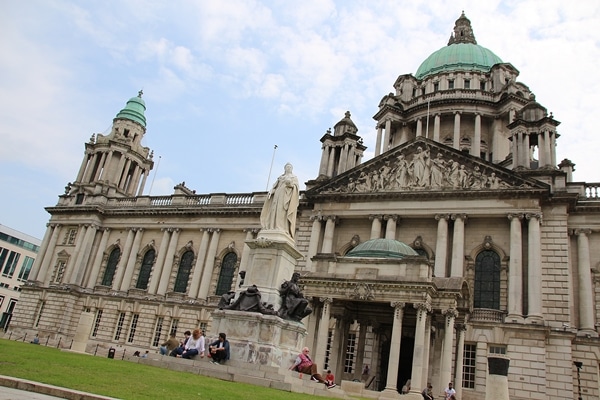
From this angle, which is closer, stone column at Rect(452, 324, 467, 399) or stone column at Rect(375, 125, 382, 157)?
stone column at Rect(452, 324, 467, 399)

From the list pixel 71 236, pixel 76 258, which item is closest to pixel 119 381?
pixel 76 258

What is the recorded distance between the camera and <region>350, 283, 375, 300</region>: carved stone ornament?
23969 millimetres

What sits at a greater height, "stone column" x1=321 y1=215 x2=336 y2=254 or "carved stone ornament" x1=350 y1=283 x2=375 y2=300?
"stone column" x1=321 y1=215 x2=336 y2=254

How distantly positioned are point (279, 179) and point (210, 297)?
2838cm

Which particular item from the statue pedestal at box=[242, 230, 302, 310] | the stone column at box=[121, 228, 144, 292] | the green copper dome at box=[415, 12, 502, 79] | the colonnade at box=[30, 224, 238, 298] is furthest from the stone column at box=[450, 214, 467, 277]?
the stone column at box=[121, 228, 144, 292]

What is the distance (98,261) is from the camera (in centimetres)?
5062

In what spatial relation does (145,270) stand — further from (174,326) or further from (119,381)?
(119,381)

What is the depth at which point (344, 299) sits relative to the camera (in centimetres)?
2491

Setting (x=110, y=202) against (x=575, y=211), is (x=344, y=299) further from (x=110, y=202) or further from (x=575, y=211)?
(x=110, y=202)

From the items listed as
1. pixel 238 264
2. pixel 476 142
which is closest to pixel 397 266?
pixel 238 264

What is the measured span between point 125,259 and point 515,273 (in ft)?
115

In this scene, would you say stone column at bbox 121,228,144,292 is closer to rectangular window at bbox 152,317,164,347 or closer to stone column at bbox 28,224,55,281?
rectangular window at bbox 152,317,164,347

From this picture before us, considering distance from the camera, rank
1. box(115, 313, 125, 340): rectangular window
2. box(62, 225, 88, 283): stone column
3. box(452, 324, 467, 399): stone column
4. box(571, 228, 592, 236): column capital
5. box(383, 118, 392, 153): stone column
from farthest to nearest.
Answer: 1. box(383, 118, 392, 153): stone column
2. box(62, 225, 88, 283): stone column
3. box(115, 313, 125, 340): rectangular window
4. box(571, 228, 592, 236): column capital
5. box(452, 324, 467, 399): stone column

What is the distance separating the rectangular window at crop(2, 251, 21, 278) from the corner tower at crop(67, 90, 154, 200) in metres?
31.9
